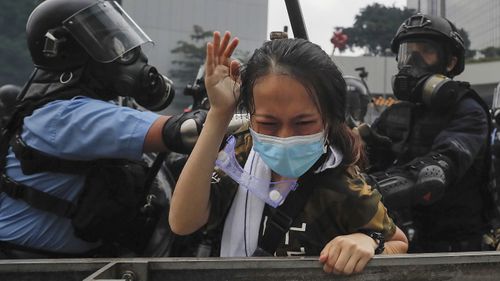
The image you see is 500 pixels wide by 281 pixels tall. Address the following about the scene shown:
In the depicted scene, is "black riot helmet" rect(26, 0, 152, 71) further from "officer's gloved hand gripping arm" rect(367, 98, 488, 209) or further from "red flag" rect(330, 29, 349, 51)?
"red flag" rect(330, 29, 349, 51)

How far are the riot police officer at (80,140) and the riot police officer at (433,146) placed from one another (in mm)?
1119

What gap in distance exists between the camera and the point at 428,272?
1.07 m

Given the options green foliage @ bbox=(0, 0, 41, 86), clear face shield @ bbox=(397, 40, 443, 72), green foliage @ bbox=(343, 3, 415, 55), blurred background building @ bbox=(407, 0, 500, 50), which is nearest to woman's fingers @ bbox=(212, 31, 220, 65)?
clear face shield @ bbox=(397, 40, 443, 72)

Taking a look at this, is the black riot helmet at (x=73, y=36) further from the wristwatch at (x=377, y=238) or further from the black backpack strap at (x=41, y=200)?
the wristwatch at (x=377, y=238)

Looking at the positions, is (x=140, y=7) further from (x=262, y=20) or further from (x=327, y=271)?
(x=327, y=271)

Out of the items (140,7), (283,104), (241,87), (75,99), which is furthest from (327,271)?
(140,7)

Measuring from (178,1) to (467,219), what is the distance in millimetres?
43258

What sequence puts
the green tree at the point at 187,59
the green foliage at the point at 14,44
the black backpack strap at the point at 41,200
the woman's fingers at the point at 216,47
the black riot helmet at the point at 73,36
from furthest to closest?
the green tree at the point at 187,59 < the green foliage at the point at 14,44 < the black riot helmet at the point at 73,36 < the black backpack strap at the point at 41,200 < the woman's fingers at the point at 216,47

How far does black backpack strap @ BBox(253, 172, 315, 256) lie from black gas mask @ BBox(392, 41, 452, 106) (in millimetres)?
1578

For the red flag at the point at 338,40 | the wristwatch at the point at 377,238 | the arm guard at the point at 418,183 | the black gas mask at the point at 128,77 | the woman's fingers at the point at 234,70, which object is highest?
the woman's fingers at the point at 234,70

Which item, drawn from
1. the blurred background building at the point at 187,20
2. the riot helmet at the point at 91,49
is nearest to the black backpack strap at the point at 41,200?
the riot helmet at the point at 91,49

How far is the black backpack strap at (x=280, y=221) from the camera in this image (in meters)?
1.42

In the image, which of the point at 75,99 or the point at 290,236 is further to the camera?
the point at 75,99

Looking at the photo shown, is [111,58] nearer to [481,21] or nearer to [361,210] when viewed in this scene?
[361,210]
